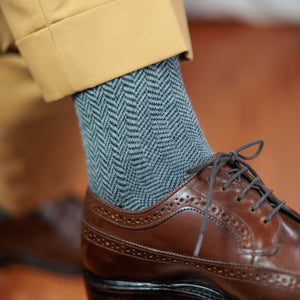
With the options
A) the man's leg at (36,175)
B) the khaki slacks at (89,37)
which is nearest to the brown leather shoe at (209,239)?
the khaki slacks at (89,37)

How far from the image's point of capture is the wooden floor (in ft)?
3.45

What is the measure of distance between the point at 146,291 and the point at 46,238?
1.64ft

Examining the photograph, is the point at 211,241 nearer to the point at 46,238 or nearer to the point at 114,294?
the point at 114,294

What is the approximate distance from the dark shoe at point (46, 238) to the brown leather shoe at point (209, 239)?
421mm

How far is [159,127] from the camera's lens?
2.10 ft

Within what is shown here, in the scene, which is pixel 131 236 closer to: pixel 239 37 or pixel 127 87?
pixel 127 87

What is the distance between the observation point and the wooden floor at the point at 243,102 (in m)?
1.05

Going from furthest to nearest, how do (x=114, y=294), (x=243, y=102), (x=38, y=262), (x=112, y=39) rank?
(x=243, y=102)
(x=38, y=262)
(x=114, y=294)
(x=112, y=39)

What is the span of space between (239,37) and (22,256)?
74.1 inches

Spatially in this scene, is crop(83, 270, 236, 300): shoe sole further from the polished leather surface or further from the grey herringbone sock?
the grey herringbone sock

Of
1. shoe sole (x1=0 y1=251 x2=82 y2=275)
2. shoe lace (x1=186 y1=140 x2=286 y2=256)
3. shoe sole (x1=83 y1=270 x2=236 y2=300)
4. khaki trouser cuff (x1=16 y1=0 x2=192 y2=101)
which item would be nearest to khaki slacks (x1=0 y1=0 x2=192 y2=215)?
khaki trouser cuff (x1=16 y1=0 x2=192 y2=101)

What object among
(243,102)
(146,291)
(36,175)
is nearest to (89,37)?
(146,291)

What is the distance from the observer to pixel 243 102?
1.80 meters

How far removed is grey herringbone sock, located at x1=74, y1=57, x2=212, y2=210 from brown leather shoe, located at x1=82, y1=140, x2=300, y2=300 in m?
0.03
